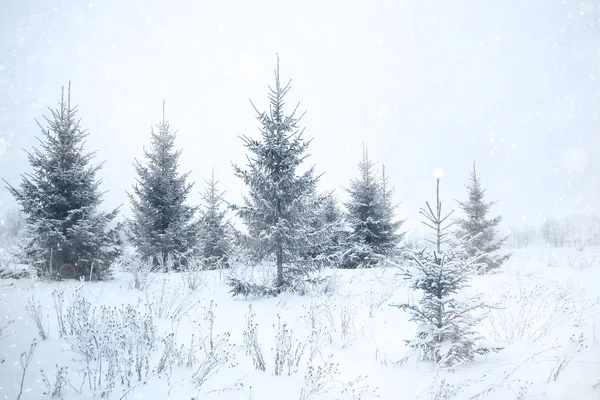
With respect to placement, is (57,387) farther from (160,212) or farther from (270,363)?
(160,212)

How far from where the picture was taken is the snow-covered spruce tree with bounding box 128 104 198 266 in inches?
577

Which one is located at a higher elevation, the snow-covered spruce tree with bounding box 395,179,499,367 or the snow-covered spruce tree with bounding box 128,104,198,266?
the snow-covered spruce tree with bounding box 128,104,198,266

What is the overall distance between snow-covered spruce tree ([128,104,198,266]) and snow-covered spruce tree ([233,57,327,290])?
725 cm

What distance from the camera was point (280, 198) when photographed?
893 centimetres

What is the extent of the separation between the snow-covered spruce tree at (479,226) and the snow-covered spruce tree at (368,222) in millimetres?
4726

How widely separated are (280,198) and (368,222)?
980 centimetres

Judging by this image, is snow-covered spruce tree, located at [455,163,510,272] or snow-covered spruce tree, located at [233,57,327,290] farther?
snow-covered spruce tree, located at [455,163,510,272]

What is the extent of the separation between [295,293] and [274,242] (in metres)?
1.58

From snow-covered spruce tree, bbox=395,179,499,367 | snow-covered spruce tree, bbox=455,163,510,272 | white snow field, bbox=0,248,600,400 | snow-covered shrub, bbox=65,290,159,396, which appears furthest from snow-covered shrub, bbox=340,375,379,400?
snow-covered spruce tree, bbox=455,163,510,272

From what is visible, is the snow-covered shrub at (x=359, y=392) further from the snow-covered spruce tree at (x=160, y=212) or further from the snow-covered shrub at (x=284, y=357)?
the snow-covered spruce tree at (x=160, y=212)

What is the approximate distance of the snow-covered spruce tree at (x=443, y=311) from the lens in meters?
4.30

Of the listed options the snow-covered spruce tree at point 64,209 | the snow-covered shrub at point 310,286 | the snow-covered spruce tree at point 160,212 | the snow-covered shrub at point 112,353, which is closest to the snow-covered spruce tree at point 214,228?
the snow-covered spruce tree at point 160,212

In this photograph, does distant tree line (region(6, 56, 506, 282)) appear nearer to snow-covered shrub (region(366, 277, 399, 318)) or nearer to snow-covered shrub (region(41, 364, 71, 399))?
snow-covered shrub (region(366, 277, 399, 318))

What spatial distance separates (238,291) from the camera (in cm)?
846
